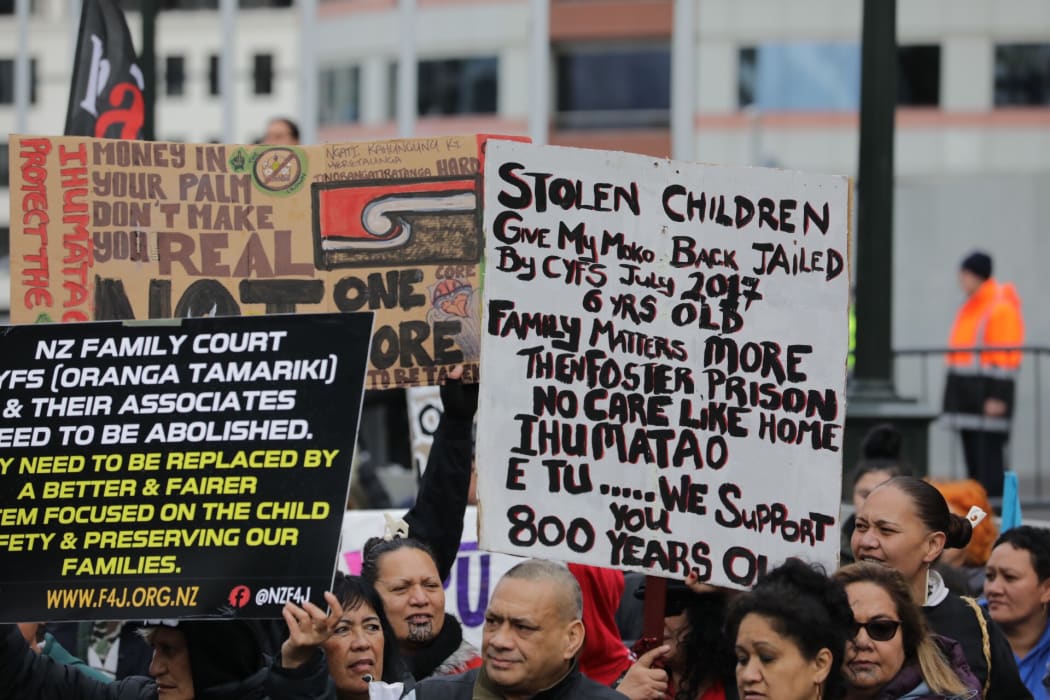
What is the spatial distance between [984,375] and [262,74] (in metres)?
43.7

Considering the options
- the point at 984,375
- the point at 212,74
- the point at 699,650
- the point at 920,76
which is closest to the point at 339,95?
the point at 920,76

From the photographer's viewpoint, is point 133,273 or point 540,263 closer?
point 540,263

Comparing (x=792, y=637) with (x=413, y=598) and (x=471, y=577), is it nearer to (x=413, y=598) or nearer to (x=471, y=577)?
(x=413, y=598)

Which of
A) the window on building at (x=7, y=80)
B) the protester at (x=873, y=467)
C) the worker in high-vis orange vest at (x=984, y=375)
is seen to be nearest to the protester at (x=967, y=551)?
the protester at (x=873, y=467)

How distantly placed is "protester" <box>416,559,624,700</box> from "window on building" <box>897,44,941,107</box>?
25.3 m

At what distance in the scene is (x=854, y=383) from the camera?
9289 millimetres

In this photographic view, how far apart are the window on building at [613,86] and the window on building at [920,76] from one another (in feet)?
16.0

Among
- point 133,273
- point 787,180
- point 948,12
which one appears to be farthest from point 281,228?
point 948,12

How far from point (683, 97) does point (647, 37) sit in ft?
6.29

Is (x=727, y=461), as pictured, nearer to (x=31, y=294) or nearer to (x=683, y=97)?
(x=31, y=294)

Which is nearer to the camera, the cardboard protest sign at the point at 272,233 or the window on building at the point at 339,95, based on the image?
the cardboard protest sign at the point at 272,233

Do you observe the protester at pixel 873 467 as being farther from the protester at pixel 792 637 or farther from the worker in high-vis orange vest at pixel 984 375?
the worker in high-vis orange vest at pixel 984 375

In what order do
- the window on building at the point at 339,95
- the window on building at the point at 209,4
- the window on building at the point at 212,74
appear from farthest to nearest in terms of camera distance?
the window on building at the point at 212,74
the window on building at the point at 209,4
the window on building at the point at 339,95

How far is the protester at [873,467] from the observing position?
6.95 m
